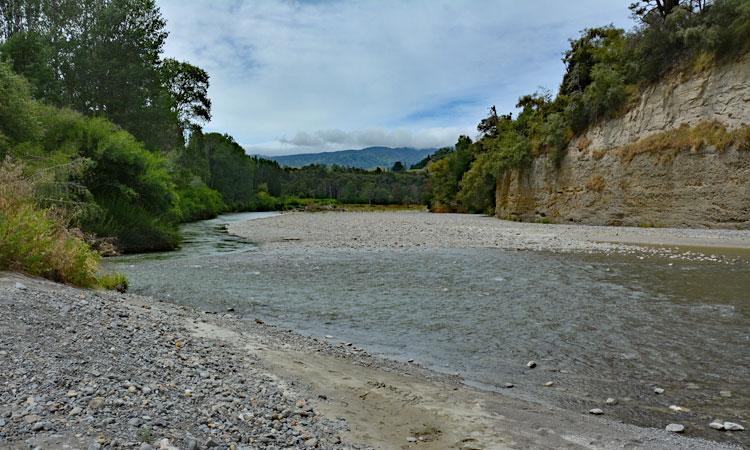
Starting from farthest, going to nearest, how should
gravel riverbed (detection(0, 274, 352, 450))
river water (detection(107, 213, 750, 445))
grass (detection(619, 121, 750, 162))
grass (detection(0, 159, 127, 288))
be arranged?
grass (detection(619, 121, 750, 162)) < grass (detection(0, 159, 127, 288)) < river water (detection(107, 213, 750, 445)) < gravel riverbed (detection(0, 274, 352, 450))

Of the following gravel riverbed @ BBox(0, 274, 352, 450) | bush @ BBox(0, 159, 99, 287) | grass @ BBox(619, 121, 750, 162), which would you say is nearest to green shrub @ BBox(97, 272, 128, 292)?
bush @ BBox(0, 159, 99, 287)

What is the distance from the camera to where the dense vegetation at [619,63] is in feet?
90.5

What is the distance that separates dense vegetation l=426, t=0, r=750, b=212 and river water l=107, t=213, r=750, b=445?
56.6 feet

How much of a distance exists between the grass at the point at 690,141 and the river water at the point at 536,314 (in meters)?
11.9

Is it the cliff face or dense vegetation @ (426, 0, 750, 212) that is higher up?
dense vegetation @ (426, 0, 750, 212)

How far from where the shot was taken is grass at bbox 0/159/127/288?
27.7 feet

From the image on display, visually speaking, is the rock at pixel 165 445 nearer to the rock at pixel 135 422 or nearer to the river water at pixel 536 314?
the rock at pixel 135 422

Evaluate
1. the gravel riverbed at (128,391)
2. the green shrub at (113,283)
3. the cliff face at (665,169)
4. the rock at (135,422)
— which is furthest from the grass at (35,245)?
the cliff face at (665,169)

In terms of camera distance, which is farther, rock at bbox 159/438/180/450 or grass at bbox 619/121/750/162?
grass at bbox 619/121/750/162

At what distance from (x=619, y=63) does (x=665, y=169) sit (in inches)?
409

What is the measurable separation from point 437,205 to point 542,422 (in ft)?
264

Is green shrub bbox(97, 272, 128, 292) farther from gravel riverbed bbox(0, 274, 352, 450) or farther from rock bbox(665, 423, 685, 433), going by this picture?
rock bbox(665, 423, 685, 433)

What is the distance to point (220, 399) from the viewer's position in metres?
4.43

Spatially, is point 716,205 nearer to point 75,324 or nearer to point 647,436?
point 647,436
